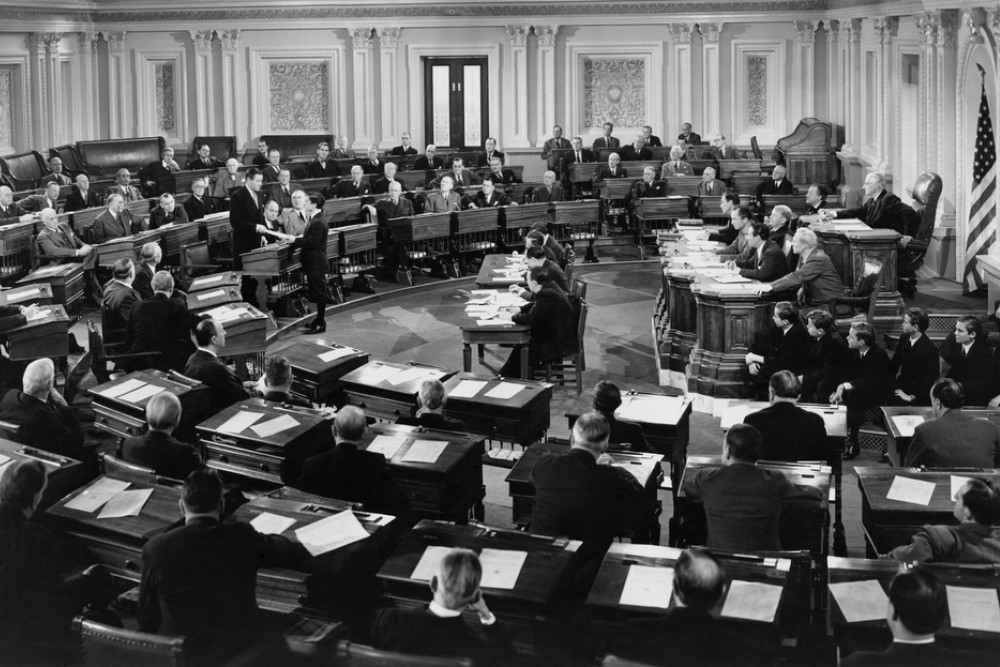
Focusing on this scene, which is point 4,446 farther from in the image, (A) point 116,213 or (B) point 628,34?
(B) point 628,34

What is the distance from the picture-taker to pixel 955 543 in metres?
5.71

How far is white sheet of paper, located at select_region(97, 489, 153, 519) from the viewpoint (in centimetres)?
618

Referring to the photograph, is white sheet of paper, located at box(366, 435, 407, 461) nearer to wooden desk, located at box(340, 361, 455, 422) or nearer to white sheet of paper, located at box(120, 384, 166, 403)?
wooden desk, located at box(340, 361, 455, 422)

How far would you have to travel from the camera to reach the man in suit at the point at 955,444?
7141 mm

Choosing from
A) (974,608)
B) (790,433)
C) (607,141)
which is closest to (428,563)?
(974,608)

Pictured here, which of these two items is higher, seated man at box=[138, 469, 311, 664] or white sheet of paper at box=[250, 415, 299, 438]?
white sheet of paper at box=[250, 415, 299, 438]

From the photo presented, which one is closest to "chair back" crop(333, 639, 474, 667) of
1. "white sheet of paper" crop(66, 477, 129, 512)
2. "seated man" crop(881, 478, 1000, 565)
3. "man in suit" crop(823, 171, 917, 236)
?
"white sheet of paper" crop(66, 477, 129, 512)

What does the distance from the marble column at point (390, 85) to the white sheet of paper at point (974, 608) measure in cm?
1882

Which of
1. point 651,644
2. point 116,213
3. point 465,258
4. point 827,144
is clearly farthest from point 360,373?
point 827,144

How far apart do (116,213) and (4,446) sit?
750cm

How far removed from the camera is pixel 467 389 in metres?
8.39

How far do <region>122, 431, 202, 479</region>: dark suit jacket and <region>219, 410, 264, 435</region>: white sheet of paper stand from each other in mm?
333

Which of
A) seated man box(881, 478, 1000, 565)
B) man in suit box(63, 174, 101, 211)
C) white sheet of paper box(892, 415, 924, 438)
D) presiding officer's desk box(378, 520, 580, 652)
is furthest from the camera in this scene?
man in suit box(63, 174, 101, 211)

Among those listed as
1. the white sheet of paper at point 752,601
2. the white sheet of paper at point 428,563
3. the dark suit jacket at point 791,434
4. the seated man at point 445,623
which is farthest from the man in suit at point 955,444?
the seated man at point 445,623
